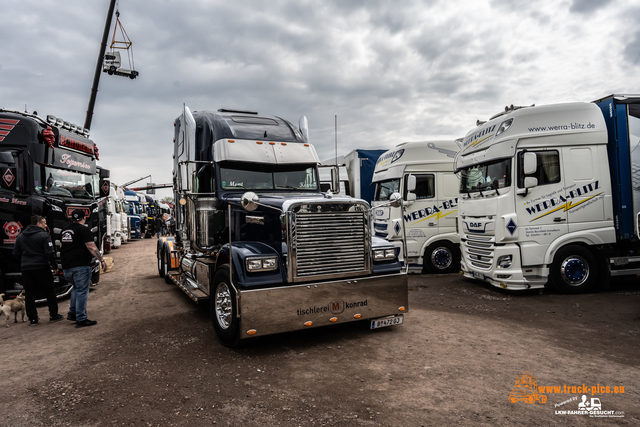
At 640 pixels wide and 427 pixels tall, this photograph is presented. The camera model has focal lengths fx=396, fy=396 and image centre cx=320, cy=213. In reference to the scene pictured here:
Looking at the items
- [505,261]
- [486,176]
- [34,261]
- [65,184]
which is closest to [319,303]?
[505,261]

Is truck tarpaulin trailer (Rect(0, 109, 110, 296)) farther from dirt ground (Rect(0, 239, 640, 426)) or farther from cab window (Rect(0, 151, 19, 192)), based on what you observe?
dirt ground (Rect(0, 239, 640, 426))

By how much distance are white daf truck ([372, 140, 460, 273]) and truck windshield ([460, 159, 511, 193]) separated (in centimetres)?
166

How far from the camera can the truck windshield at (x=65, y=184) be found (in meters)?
8.20

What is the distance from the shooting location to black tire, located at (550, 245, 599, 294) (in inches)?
302

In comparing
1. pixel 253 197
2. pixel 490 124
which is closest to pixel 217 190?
pixel 253 197

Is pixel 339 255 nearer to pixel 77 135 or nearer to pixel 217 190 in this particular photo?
pixel 217 190

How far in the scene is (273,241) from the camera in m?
5.20

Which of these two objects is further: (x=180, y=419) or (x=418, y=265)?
(x=418, y=265)

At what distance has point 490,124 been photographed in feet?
26.9

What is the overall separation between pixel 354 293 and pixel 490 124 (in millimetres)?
5320

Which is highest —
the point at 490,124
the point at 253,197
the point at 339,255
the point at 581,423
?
the point at 490,124

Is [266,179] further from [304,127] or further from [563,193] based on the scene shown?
[563,193]

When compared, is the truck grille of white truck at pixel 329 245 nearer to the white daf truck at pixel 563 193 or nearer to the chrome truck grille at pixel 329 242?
the chrome truck grille at pixel 329 242

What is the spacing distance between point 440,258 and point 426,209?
1394mm
